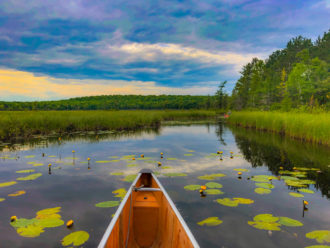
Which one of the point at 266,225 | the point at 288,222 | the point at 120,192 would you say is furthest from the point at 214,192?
the point at 120,192

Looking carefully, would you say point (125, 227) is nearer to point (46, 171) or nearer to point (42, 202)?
point (42, 202)

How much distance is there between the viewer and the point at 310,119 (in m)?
11.7

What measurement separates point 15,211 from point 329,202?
21.5ft

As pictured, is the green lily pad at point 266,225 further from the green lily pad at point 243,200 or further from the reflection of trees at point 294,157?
the reflection of trees at point 294,157

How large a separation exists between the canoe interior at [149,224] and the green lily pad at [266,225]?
5.51 feet

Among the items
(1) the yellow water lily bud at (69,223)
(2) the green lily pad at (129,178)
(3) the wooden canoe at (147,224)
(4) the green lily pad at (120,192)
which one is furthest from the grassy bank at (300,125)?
(1) the yellow water lily bud at (69,223)

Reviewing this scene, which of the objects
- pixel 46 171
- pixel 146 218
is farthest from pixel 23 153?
pixel 146 218

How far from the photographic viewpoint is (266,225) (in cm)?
358

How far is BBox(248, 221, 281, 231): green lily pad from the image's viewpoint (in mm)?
3488

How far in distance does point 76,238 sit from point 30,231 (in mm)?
819

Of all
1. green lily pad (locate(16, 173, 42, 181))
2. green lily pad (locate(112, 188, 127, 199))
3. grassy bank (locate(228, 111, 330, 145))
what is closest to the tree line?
grassy bank (locate(228, 111, 330, 145))

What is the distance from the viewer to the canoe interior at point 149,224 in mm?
2418

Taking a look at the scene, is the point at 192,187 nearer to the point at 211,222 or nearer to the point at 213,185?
the point at 213,185

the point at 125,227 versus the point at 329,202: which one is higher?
the point at 125,227
